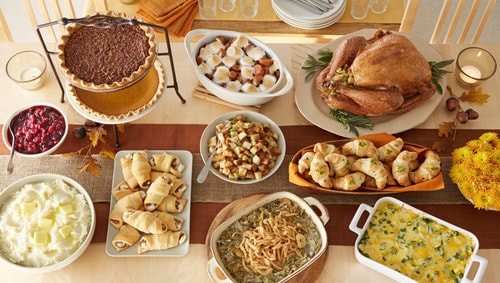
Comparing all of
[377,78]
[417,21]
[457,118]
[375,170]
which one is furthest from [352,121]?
[417,21]

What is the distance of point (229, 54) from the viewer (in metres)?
1.93

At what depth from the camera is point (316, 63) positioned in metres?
1.98

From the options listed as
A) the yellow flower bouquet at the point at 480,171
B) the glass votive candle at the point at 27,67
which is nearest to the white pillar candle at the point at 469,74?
the yellow flower bouquet at the point at 480,171

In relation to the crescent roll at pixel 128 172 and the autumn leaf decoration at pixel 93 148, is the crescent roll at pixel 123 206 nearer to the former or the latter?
the crescent roll at pixel 128 172

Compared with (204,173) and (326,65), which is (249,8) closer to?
(326,65)

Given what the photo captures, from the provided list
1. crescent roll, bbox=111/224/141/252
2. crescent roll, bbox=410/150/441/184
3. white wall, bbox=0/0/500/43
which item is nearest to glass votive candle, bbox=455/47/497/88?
crescent roll, bbox=410/150/441/184

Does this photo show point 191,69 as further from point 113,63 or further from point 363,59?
point 363,59

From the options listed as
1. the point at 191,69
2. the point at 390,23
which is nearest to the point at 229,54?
the point at 191,69

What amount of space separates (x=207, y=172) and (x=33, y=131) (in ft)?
1.99

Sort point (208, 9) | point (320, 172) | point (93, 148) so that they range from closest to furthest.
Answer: point (320, 172)
point (93, 148)
point (208, 9)

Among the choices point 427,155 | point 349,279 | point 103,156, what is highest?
point 427,155

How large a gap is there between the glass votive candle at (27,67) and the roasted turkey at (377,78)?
1.03m

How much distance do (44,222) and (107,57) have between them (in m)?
0.55

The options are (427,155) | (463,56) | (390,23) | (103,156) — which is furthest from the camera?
(390,23)
